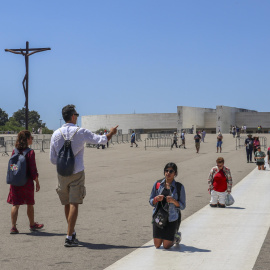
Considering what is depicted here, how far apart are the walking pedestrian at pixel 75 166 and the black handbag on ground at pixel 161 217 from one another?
37.6 inches

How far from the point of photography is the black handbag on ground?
6.51 meters

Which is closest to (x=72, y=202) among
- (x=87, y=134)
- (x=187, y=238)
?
(x=87, y=134)

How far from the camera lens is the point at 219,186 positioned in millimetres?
10383

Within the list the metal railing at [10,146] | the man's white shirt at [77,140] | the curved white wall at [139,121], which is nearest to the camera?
the man's white shirt at [77,140]

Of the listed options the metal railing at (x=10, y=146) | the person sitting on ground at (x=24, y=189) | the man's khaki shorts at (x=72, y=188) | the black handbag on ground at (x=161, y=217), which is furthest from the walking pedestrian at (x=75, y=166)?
the metal railing at (x=10, y=146)

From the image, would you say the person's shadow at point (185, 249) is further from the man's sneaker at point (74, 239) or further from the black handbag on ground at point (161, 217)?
the man's sneaker at point (74, 239)

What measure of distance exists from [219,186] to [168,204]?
3997mm

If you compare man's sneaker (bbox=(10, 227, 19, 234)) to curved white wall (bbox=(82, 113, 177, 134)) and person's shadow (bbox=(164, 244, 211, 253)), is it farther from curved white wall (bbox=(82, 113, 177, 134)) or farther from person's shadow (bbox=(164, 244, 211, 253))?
curved white wall (bbox=(82, 113, 177, 134))

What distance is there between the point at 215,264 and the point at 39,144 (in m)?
36.2

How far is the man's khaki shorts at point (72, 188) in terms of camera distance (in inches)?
264

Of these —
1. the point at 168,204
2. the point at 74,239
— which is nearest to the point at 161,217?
the point at 168,204

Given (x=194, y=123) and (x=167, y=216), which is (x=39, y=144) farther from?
(x=194, y=123)

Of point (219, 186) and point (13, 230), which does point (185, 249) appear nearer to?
point (13, 230)

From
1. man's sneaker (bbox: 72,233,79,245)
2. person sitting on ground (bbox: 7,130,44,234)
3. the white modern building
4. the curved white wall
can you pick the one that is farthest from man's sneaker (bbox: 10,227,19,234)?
the curved white wall
